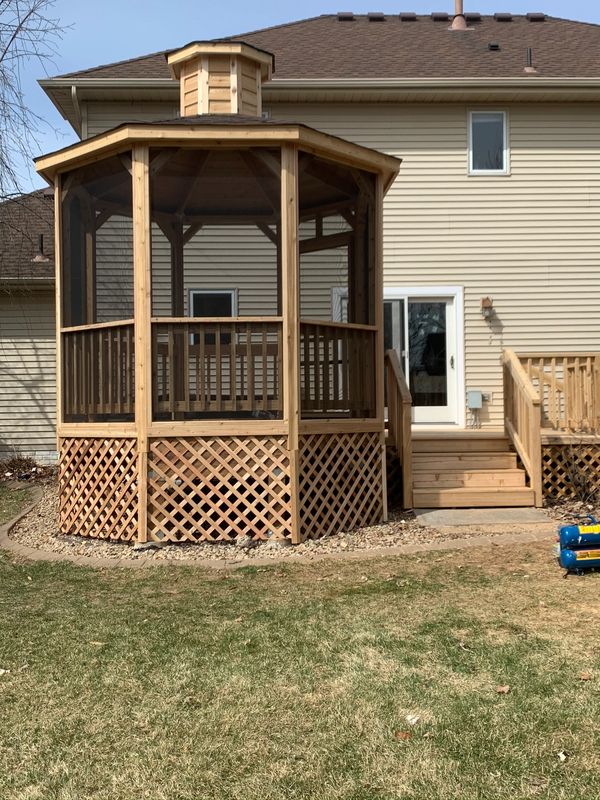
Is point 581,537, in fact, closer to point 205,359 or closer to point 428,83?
point 205,359

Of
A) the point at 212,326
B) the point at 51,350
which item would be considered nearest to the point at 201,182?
the point at 212,326

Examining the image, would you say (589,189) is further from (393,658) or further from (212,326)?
(393,658)

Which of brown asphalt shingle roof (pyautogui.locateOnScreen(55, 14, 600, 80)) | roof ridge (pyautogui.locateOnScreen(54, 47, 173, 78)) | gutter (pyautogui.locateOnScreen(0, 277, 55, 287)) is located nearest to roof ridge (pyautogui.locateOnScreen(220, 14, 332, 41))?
brown asphalt shingle roof (pyautogui.locateOnScreen(55, 14, 600, 80))

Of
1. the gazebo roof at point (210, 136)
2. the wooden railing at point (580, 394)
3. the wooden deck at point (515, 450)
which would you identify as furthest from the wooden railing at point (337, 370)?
the wooden railing at point (580, 394)

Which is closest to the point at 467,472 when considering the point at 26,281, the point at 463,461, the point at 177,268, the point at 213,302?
the point at 463,461

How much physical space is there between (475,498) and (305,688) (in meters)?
4.84

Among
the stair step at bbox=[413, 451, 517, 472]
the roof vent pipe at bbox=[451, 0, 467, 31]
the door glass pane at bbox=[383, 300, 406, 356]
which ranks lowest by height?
the stair step at bbox=[413, 451, 517, 472]

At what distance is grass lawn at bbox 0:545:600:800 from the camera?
9.07ft

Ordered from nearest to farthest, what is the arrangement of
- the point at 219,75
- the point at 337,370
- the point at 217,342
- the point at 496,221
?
the point at 217,342
the point at 337,370
the point at 219,75
the point at 496,221

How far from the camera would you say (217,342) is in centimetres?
691

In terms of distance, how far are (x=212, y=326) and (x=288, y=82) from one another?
5643 mm

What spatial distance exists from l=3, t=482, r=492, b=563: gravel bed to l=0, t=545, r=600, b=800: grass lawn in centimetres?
89

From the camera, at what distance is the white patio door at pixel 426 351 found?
11328mm

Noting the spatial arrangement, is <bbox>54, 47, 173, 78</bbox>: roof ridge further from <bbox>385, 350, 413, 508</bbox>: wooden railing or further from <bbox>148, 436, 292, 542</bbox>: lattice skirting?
<bbox>148, 436, 292, 542</bbox>: lattice skirting
